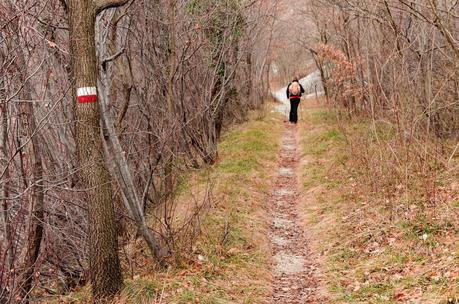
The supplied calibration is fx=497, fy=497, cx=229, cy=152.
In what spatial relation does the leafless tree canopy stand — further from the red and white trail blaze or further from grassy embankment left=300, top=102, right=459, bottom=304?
grassy embankment left=300, top=102, right=459, bottom=304

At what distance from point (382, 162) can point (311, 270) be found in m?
2.50

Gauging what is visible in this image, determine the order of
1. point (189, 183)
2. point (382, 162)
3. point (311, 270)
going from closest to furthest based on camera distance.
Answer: point (311, 270) < point (382, 162) < point (189, 183)

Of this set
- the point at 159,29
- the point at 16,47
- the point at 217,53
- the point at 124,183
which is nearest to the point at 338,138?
the point at 217,53

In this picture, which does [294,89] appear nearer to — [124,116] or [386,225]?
[124,116]

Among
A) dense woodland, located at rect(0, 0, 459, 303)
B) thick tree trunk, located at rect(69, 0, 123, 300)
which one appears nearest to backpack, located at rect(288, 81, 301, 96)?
dense woodland, located at rect(0, 0, 459, 303)

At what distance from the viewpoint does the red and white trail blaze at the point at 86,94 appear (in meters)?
5.05

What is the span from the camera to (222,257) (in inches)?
271

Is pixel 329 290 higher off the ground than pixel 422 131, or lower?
lower

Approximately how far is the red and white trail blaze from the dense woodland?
50 mm

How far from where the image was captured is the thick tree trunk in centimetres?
502

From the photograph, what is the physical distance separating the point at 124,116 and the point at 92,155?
3715 millimetres

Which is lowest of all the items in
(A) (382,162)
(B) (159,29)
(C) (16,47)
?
(A) (382,162)

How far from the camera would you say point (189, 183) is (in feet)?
36.6

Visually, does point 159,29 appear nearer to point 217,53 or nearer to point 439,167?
point 217,53
